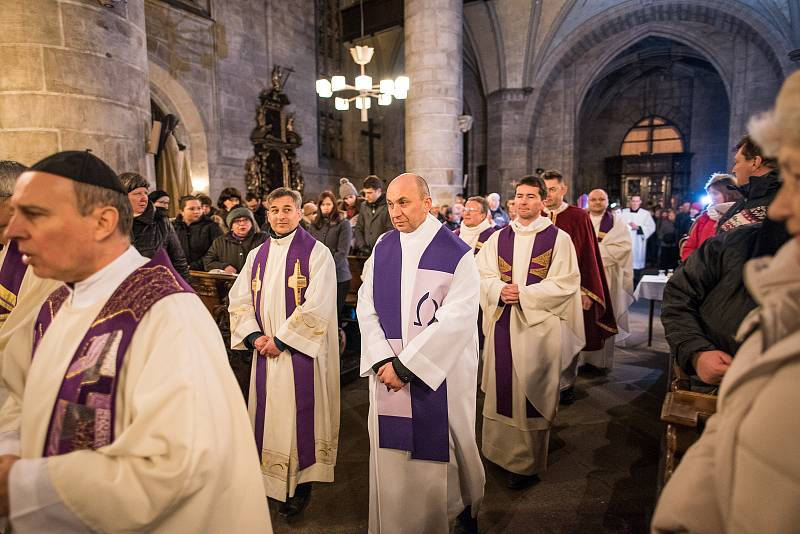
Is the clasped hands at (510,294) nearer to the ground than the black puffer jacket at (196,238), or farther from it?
nearer to the ground

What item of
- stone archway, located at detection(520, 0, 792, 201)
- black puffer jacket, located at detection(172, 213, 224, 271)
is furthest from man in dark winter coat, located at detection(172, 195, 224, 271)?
stone archway, located at detection(520, 0, 792, 201)

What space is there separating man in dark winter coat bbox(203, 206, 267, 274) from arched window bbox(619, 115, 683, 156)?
63.1 feet

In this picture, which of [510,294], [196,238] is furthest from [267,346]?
[196,238]

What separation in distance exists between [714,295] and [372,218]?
4391mm

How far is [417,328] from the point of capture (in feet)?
7.96

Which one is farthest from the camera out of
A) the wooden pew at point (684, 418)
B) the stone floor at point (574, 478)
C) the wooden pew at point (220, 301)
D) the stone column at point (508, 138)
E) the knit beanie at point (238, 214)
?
the stone column at point (508, 138)

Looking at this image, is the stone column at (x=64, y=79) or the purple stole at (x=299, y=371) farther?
the stone column at (x=64, y=79)

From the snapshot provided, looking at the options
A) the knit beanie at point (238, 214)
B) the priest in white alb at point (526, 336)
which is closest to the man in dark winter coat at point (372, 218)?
the knit beanie at point (238, 214)

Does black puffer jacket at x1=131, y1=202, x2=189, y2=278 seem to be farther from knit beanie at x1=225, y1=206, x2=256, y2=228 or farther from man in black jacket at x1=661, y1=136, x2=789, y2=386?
man in black jacket at x1=661, y1=136, x2=789, y2=386

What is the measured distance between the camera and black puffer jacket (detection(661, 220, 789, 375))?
6.09 feet

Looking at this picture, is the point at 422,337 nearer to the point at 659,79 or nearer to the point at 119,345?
the point at 119,345

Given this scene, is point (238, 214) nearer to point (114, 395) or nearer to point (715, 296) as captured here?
point (114, 395)

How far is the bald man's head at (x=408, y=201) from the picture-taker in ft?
8.18

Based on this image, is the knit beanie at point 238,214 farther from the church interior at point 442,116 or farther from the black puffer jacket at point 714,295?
the black puffer jacket at point 714,295
